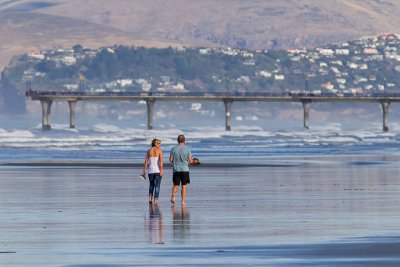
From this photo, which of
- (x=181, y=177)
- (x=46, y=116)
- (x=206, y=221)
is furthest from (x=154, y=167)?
(x=46, y=116)

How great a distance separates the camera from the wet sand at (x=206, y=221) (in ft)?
72.0

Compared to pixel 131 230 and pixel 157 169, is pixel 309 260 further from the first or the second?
pixel 157 169

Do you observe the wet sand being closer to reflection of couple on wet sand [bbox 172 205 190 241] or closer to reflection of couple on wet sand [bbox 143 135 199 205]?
reflection of couple on wet sand [bbox 172 205 190 241]

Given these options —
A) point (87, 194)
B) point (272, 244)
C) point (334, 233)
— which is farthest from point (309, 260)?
point (87, 194)

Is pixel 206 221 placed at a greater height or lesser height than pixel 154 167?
lesser

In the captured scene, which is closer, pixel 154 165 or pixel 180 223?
pixel 180 223

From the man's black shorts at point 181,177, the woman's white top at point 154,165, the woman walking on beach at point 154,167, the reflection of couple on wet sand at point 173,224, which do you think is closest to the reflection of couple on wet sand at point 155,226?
the reflection of couple on wet sand at point 173,224

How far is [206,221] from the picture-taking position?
91.6ft

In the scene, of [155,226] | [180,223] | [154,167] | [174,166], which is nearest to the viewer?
[155,226]

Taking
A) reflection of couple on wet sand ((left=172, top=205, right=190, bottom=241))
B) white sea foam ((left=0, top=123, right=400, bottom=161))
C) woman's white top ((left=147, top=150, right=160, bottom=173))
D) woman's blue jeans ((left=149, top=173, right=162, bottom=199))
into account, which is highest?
woman's white top ((left=147, top=150, right=160, bottom=173))

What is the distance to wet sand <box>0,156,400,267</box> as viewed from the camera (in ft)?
72.0

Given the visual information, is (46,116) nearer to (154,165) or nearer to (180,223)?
(154,165)

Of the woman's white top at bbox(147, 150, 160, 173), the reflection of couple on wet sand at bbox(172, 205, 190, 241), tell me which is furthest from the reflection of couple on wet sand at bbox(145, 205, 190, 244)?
the woman's white top at bbox(147, 150, 160, 173)

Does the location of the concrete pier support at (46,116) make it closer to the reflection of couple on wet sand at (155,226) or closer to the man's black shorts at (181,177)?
the man's black shorts at (181,177)
